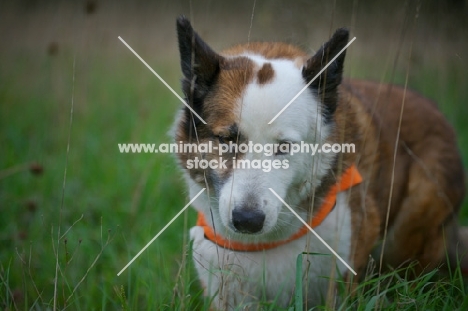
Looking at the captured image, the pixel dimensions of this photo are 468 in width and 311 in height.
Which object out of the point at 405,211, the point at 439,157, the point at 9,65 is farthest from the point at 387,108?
the point at 9,65

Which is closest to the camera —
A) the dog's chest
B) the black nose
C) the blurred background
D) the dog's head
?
the black nose

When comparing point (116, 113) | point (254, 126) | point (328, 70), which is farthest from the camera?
point (116, 113)

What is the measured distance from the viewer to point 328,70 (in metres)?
3.13

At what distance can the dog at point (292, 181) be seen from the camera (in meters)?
2.91

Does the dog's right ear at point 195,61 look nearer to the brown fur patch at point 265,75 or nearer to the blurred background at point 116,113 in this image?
the brown fur patch at point 265,75

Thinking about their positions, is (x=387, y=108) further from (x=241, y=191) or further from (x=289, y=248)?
(x=241, y=191)

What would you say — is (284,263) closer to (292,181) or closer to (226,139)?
(292,181)

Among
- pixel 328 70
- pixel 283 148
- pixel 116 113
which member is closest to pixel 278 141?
pixel 283 148

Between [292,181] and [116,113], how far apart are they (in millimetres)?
4095

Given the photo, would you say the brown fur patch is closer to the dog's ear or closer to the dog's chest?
the dog's ear

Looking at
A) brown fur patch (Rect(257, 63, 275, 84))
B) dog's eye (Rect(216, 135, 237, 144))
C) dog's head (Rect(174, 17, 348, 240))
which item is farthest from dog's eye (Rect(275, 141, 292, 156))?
brown fur patch (Rect(257, 63, 275, 84))

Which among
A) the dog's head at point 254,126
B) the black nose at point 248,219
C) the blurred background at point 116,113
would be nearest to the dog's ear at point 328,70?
the dog's head at point 254,126

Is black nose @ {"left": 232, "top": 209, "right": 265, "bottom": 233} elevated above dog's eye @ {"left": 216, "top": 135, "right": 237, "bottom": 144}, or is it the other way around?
dog's eye @ {"left": 216, "top": 135, "right": 237, "bottom": 144}

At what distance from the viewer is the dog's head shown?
282 cm
